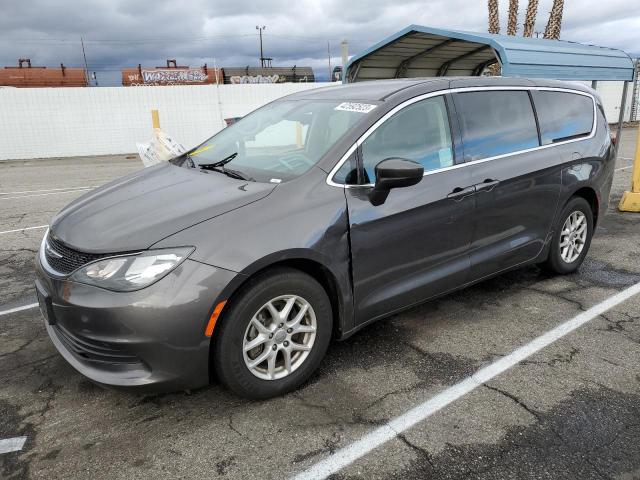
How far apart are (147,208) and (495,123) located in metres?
2.53

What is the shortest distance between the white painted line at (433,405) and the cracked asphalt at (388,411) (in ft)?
0.14

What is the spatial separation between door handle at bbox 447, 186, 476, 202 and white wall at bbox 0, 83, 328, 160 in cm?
1949

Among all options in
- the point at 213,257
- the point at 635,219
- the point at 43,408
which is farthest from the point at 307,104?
the point at 635,219

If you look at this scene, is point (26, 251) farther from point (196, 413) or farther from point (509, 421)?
point (509, 421)

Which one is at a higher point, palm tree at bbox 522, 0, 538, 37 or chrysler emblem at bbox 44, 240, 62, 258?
palm tree at bbox 522, 0, 538, 37

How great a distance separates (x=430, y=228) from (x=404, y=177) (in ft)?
1.77

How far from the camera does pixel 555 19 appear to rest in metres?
20.4

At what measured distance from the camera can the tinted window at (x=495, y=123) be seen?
3.59 meters

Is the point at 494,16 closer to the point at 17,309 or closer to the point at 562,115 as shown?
the point at 562,115

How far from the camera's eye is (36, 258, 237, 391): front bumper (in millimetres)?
2391

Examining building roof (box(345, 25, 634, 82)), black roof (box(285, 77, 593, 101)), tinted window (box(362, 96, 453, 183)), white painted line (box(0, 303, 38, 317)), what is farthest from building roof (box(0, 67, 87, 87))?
tinted window (box(362, 96, 453, 183))

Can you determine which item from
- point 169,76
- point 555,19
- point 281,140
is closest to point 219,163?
point 281,140

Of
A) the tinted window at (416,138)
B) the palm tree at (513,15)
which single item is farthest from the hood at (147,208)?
the palm tree at (513,15)

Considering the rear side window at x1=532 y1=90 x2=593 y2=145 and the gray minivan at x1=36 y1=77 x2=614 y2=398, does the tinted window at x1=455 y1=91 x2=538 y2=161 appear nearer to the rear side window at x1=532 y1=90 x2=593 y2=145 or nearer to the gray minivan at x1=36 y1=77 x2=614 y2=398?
the gray minivan at x1=36 y1=77 x2=614 y2=398
